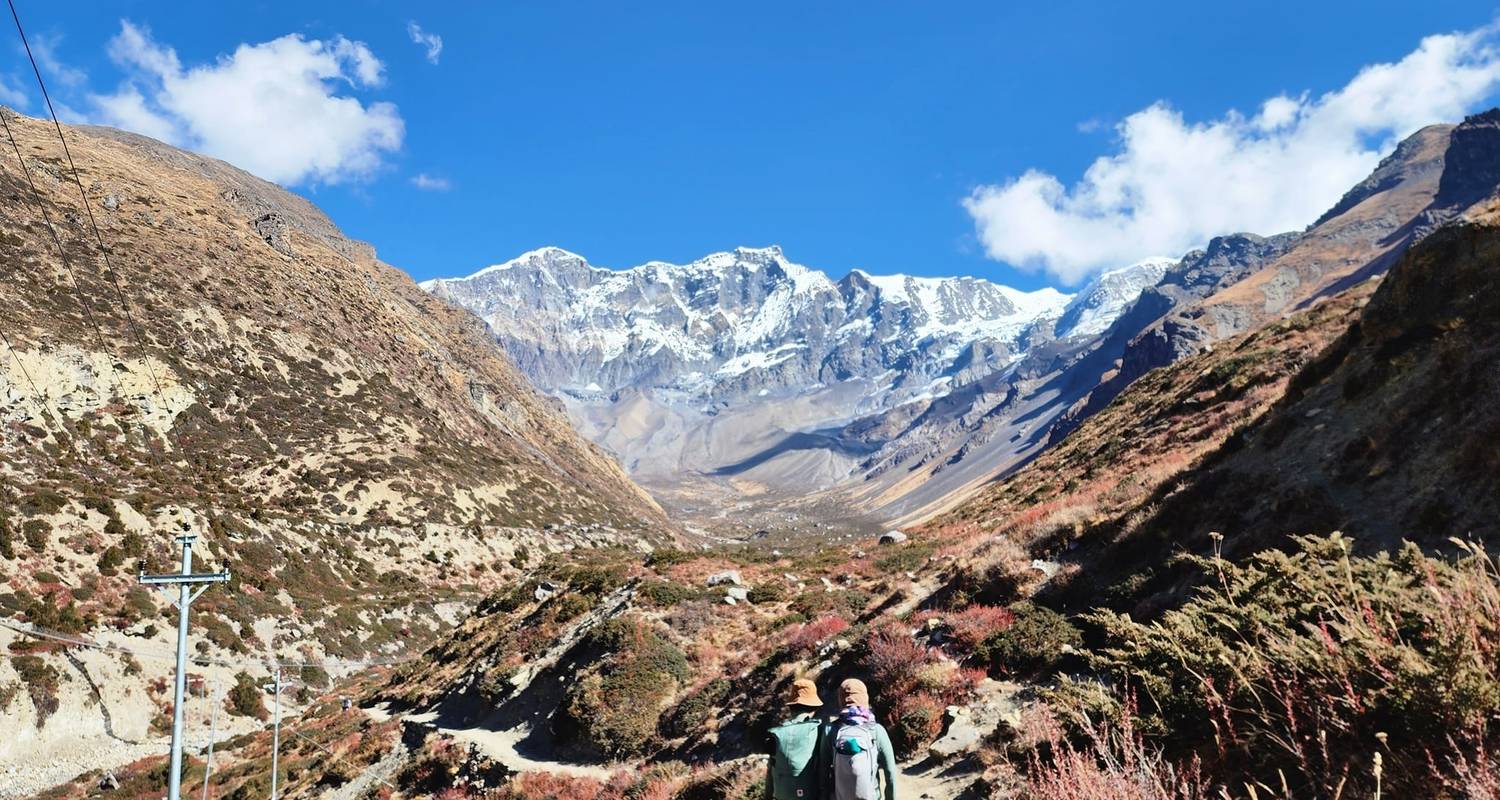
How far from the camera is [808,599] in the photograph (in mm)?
25844

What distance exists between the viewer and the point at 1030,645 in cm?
1314

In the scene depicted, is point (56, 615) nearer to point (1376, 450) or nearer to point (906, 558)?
point (906, 558)

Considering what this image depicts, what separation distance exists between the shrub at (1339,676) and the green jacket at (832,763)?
9.37 ft

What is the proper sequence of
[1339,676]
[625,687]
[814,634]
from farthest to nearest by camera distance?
[625,687] < [814,634] < [1339,676]

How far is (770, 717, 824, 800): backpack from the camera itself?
7211mm

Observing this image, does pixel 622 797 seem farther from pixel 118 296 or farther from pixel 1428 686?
pixel 118 296

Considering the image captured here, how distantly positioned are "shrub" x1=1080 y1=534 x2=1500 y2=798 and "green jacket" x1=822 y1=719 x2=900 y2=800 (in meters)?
2.86

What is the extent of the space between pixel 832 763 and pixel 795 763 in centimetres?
39

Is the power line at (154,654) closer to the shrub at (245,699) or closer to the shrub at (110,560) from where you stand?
the shrub at (245,699)

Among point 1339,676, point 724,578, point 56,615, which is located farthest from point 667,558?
point 56,615

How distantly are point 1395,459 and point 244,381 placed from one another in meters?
88.5

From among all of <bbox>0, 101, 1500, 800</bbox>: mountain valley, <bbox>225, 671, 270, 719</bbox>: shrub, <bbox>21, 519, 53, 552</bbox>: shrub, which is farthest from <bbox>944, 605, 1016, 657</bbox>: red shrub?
<bbox>21, 519, 53, 552</bbox>: shrub

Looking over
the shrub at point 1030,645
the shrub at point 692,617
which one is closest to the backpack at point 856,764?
the shrub at point 1030,645

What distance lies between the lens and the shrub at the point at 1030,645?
12672mm
